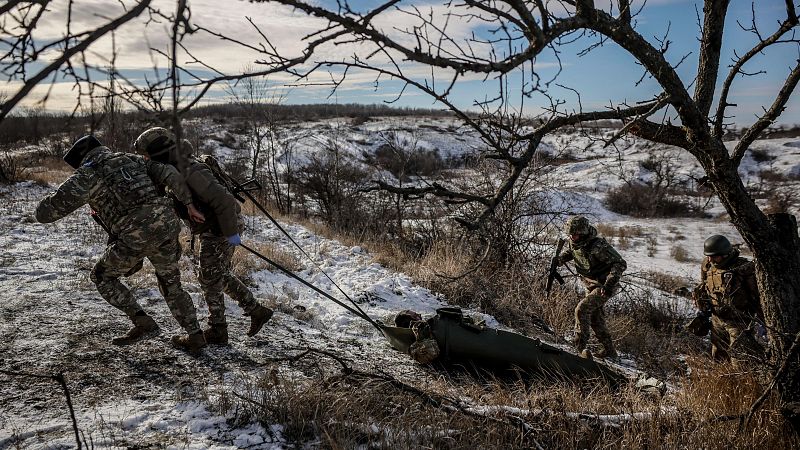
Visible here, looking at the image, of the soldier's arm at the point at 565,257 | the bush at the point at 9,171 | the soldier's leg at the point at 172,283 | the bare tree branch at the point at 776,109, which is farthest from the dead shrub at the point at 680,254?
the bush at the point at 9,171

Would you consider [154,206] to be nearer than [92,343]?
Yes

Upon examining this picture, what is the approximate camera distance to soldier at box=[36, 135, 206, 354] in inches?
139

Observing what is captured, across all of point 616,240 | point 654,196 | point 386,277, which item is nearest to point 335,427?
point 386,277

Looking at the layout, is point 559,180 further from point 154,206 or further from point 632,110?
point 154,206

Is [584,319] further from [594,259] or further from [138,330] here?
[138,330]

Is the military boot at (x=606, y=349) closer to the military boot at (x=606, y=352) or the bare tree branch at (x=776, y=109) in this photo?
the military boot at (x=606, y=352)

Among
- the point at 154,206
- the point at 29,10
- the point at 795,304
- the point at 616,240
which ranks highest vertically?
the point at 29,10

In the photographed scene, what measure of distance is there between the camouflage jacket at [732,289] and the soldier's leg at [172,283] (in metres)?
5.20

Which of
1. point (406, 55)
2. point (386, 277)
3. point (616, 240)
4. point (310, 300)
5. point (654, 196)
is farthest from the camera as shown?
point (654, 196)

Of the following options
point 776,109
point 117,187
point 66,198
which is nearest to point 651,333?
point 776,109

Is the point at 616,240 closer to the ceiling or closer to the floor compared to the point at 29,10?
closer to the floor

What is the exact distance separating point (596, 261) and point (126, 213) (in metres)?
5.00

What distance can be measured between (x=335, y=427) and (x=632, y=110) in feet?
8.69

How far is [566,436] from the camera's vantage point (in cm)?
321
